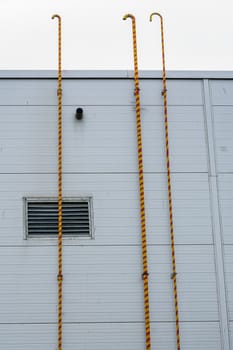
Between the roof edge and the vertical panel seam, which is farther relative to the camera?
the roof edge

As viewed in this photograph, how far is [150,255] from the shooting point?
988cm

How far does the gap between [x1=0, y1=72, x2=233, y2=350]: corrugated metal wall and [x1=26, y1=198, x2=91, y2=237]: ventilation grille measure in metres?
0.12

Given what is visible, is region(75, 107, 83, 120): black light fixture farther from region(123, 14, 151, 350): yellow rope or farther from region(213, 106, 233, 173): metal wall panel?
region(213, 106, 233, 173): metal wall panel

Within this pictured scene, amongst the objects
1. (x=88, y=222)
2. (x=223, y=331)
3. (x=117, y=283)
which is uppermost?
(x=88, y=222)

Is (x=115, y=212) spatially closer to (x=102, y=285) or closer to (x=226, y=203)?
(x=102, y=285)

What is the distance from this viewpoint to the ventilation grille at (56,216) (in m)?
9.98

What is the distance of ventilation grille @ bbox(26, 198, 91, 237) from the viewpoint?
998 centimetres

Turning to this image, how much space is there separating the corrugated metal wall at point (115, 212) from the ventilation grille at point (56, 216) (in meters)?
0.12

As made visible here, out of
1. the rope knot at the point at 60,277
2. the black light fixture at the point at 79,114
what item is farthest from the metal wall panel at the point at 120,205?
the black light fixture at the point at 79,114

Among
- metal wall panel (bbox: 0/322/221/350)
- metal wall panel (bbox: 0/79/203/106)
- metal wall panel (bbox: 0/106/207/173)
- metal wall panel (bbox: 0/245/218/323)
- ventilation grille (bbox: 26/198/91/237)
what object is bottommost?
metal wall panel (bbox: 0/322/221/350)

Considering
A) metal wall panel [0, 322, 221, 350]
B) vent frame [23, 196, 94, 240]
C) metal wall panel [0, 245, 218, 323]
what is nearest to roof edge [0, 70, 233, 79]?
vent frame [23, 196, 94, 240]

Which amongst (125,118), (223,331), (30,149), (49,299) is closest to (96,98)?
(125,118)

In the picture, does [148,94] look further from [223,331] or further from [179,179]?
[223,331]

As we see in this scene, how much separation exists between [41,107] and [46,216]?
1.43m
